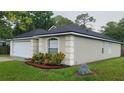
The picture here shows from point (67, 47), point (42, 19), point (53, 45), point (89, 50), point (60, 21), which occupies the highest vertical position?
point (60, 21)

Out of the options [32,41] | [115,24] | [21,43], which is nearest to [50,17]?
[115,24]

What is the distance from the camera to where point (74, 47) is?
14.7m

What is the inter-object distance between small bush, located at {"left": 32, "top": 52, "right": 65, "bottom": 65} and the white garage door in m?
5.47

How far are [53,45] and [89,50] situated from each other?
11.3ft

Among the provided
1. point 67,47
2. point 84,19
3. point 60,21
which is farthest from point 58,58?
point 84,19

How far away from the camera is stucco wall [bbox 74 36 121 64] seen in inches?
594

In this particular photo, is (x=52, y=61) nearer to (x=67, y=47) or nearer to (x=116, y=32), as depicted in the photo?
(x=67, y=47)

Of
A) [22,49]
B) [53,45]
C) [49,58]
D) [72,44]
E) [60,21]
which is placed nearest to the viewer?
[72,44]

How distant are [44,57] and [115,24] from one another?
31.1 meters

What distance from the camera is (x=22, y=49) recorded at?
23562 millimetres

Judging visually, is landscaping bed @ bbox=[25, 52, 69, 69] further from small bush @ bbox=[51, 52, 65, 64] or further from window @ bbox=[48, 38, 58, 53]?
window @ bbox=[48, 38, 58, 53]

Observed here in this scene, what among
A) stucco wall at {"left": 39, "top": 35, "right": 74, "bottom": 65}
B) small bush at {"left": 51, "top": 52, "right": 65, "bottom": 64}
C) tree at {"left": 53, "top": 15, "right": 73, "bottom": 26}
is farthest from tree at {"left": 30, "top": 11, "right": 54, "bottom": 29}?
small bush at {"left": 51, "top": 52, "right": 65, "bottom": 64}

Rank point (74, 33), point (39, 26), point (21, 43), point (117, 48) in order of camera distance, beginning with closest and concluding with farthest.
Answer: point (74, 33) < point (21, 43) < point (117, 48) < point (39, 26)
